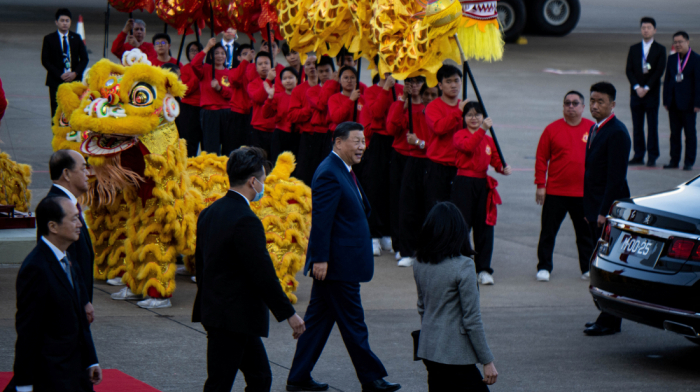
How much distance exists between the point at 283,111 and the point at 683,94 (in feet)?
21.9

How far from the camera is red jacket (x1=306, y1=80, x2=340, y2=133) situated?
970cm

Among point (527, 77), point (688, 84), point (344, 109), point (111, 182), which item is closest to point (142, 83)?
point (111, 182)

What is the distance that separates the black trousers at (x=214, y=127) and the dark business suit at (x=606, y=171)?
5471mm

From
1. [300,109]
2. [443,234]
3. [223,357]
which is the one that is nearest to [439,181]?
[300,109]

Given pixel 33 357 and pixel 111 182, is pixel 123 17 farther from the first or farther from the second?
pixel 33 357

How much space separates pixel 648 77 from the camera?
14141 millimetres

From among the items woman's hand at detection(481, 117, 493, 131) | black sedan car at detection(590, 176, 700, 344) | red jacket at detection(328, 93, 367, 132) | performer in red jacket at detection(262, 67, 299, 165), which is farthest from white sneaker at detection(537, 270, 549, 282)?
performer in red jacket at detection(262, 67, 299, 165)

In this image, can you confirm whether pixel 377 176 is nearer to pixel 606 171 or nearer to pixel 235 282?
pixel 606 171

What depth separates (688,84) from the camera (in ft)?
44.5

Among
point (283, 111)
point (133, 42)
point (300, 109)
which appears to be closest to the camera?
point (300, 109)

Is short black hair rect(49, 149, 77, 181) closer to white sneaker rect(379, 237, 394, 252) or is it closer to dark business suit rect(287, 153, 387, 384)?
dark business suit rect(287, 153, 387, 384)

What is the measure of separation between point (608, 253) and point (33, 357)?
13.0 ft

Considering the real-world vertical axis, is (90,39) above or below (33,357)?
above

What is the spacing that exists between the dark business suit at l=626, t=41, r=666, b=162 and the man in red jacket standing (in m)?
6.04
